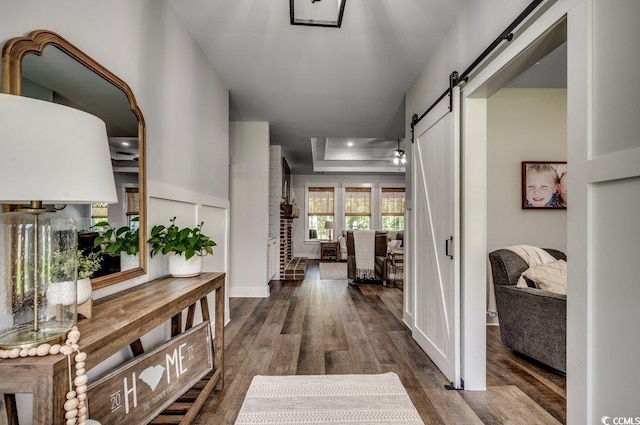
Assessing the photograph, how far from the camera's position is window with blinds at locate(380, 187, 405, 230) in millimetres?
9633

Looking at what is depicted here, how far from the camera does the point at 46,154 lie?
78 cm

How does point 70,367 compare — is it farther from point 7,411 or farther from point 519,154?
point 519,154

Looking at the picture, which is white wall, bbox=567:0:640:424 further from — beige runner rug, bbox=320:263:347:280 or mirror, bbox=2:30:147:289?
beige runner rug, bbox=320:263:347:280

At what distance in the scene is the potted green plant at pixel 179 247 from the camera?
6.04 ft

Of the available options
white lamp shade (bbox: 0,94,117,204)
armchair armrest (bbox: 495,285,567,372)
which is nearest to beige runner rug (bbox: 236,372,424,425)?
armchair armrest (bbox: 495,285,567,372)

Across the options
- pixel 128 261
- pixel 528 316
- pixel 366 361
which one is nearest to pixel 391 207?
pixel 528 316

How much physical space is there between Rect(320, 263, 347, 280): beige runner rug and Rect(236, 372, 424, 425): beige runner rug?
4213 millimetres

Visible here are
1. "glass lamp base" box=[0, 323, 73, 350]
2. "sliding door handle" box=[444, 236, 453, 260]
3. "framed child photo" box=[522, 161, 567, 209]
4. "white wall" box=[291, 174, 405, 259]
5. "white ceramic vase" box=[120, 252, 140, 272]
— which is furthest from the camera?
"white wall" box=[291, 174, 405, 259]

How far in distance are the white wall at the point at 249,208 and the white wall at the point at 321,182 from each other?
15.7 feet

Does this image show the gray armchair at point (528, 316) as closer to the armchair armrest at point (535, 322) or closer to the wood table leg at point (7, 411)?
the armchair armrest at point (535, 322)

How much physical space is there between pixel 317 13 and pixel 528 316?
2781mm

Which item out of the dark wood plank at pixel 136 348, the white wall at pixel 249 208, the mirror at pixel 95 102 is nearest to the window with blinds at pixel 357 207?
the white wall at pixel 249 208

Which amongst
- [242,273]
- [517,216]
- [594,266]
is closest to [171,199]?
[594,266]

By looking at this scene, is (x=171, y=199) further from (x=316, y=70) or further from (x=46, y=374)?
(x=316, y=70)
